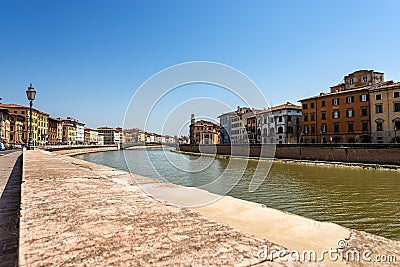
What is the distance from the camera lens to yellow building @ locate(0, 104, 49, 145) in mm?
77000

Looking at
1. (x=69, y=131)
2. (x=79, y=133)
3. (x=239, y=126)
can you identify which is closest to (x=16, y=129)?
(x=69, y=131)

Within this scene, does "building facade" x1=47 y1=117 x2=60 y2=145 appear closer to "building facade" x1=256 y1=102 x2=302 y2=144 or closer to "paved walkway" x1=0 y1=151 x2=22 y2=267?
"building facade" x1=256 y1=102 x2=302 y2=144

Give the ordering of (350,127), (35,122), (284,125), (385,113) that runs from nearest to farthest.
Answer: (385,113) < (350,127) < (284,125) < (35,122)

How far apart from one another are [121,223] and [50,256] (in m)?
0.88

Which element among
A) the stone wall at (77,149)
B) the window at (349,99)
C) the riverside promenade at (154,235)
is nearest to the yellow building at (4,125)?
the stone wall at (77,149)

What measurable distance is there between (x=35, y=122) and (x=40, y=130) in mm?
5234

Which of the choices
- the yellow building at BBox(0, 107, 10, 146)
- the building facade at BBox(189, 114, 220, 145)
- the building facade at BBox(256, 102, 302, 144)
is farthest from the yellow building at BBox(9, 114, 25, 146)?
the building facade at BBox(256, 102, 302, 144)

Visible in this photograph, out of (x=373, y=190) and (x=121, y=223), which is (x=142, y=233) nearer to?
(x=121, y=223)

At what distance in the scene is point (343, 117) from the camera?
1754 inches

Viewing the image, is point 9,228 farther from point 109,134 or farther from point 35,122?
point 109,134

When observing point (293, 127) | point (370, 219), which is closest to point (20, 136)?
point (293, 127)

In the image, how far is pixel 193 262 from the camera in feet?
6.19

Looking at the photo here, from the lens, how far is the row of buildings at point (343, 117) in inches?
1518

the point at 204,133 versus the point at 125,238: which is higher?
the point at 204,133
